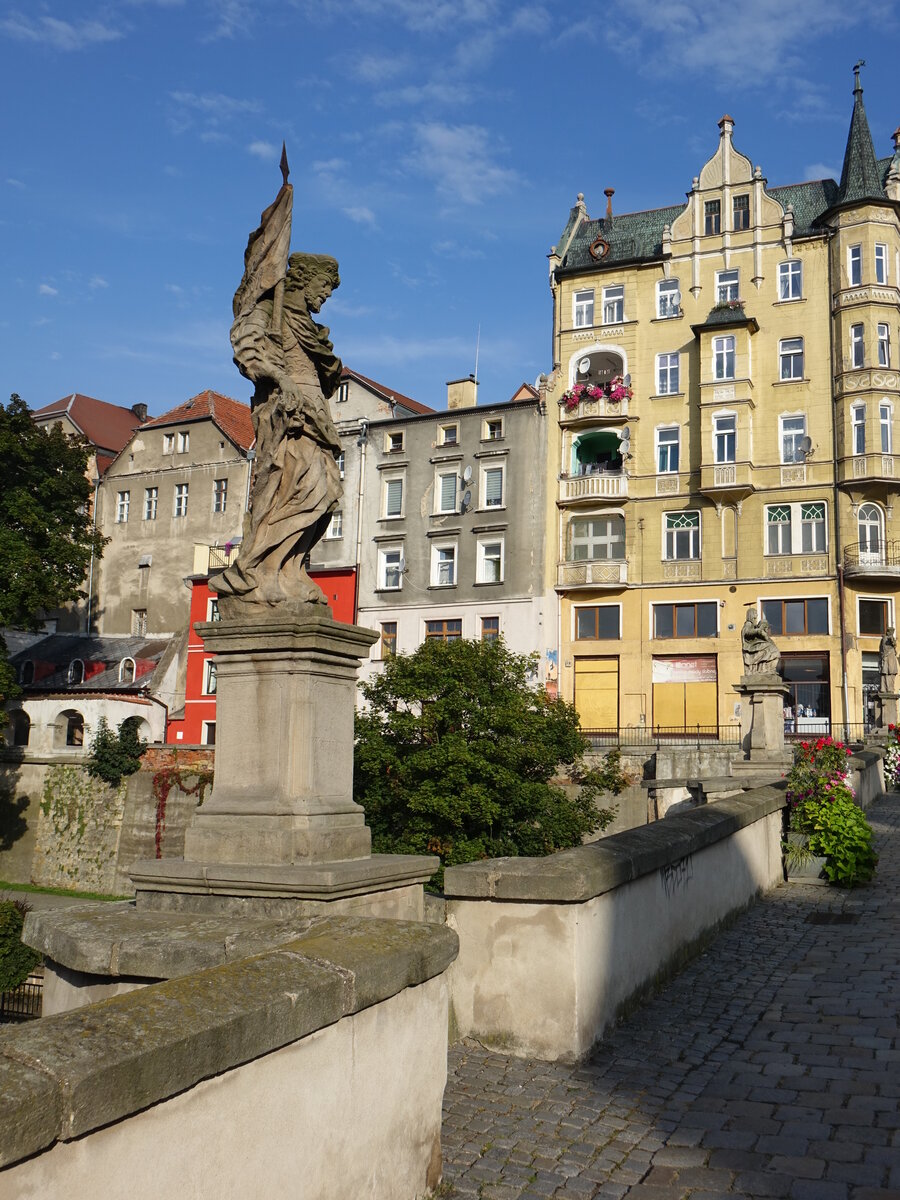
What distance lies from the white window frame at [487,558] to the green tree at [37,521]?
14.3 metres

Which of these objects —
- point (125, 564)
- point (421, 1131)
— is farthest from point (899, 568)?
point (421, 1131)

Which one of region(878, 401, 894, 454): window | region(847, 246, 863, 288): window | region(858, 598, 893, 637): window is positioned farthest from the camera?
region(847, 246, 863, 288): window

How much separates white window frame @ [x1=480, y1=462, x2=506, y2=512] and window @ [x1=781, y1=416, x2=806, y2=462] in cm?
1068

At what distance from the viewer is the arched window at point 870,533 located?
37.7 metres

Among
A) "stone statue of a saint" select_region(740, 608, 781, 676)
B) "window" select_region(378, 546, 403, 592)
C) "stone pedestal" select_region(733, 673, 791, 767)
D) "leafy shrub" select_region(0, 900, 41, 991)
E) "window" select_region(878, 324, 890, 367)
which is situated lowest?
"leafy shrub" select_region(0, 900, 41, 991)

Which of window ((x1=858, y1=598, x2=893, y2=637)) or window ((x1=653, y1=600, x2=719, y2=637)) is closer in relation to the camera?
window ((x1=858, y1=598, x2=893, y2=637))

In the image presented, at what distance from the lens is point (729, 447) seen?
132ft

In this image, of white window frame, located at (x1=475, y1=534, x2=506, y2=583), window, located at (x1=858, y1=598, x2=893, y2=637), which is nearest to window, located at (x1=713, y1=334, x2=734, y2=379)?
window, located at (x1=858, y1=598, x2=893, y2=637)

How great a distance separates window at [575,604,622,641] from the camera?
135 ft

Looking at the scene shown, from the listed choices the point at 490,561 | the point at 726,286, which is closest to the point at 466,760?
the point at 490,561

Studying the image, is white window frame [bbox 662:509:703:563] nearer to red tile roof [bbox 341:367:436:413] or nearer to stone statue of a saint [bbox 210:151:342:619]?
red tile roof [bbox 341:367:436:413]

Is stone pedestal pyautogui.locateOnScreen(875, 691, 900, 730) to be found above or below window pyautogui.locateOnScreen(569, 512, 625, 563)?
below

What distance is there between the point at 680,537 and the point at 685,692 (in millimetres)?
5857

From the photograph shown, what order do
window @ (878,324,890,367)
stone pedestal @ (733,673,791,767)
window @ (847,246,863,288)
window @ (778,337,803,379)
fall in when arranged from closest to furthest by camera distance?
stone pedestal @ (733,673,791,767) < window @ (878,324,890,367) < window @ (847,246,863,288) < window @ (778,337,803,379)
